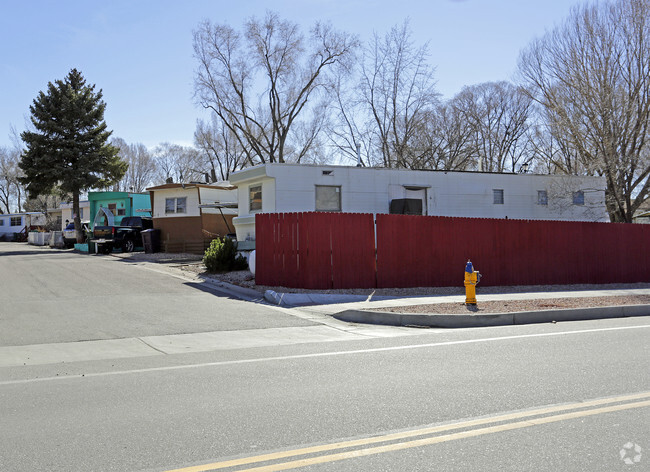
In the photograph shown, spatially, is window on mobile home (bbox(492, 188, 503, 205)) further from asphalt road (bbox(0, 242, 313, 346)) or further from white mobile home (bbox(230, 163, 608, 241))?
asphalt road (bbox(0, 242, 313, 346))

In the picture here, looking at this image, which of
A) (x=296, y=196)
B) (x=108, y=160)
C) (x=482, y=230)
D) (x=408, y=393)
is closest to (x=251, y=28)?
(x=108, y=160)

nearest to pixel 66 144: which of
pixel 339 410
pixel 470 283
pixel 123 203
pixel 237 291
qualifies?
pixel 123 203

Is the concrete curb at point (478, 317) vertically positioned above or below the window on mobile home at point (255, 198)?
below

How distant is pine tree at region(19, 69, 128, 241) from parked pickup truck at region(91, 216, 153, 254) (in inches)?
287

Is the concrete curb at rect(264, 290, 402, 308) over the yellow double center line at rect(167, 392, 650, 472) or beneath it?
over

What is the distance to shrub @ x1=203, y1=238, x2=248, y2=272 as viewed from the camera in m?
19.9

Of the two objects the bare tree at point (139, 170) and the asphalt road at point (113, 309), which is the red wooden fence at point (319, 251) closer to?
the asphalt road at point (113, 309)

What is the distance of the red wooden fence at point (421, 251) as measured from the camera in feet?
51.9

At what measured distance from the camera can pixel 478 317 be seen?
11492 mm

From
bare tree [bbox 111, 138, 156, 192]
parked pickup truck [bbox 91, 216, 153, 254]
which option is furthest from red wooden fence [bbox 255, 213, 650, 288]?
bare tree [bbox 111, 138, 156, 192]

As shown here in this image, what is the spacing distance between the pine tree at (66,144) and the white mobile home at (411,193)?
22.6 metres

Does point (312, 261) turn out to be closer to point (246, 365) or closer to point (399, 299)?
point (399, 299)

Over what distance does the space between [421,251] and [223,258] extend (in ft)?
23.0

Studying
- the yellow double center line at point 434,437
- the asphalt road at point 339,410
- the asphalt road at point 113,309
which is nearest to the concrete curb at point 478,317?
the asphalt road at point 113,309
